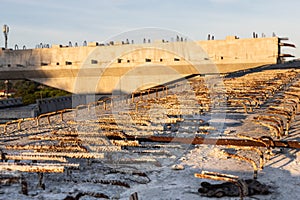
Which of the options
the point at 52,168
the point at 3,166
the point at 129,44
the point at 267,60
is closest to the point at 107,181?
the point at 52,168

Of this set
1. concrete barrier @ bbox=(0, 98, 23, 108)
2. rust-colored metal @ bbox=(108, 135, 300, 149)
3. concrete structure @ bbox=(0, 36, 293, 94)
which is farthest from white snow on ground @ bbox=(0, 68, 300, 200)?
concrete structure @ bbox=(0, 36, 293, 94)

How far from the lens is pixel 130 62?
31.3m

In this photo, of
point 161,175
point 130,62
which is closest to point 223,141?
point 161,175

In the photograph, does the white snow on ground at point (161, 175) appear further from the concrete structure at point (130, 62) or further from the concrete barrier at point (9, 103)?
the concrete structure at point (130, 62)

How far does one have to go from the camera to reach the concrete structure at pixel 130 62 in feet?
95.3

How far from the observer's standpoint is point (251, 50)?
29031 millimetres

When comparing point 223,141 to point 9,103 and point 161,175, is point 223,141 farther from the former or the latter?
point 9,103

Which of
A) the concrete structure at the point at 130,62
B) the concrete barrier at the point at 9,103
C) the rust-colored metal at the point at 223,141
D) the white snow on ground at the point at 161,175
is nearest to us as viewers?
the white snow on ground at the point at 161,175

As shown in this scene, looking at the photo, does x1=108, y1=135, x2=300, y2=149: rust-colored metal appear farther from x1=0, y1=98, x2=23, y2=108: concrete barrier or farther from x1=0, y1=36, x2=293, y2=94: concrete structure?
x1=0, y1=36, x2=293, y2=94: concrete structure

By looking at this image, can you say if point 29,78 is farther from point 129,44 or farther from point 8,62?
point 129,44

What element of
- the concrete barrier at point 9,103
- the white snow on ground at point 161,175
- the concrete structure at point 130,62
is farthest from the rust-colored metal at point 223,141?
the concrete structure at point 130,62

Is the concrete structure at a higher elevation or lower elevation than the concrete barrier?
higher

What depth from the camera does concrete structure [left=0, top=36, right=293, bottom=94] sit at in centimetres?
2905

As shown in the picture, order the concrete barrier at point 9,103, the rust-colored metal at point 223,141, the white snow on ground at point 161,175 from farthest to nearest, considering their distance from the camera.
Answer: the concrete barrier at point 9,103
the rust-colored metal at point 223,141
the white snow on ground at point 161,175
